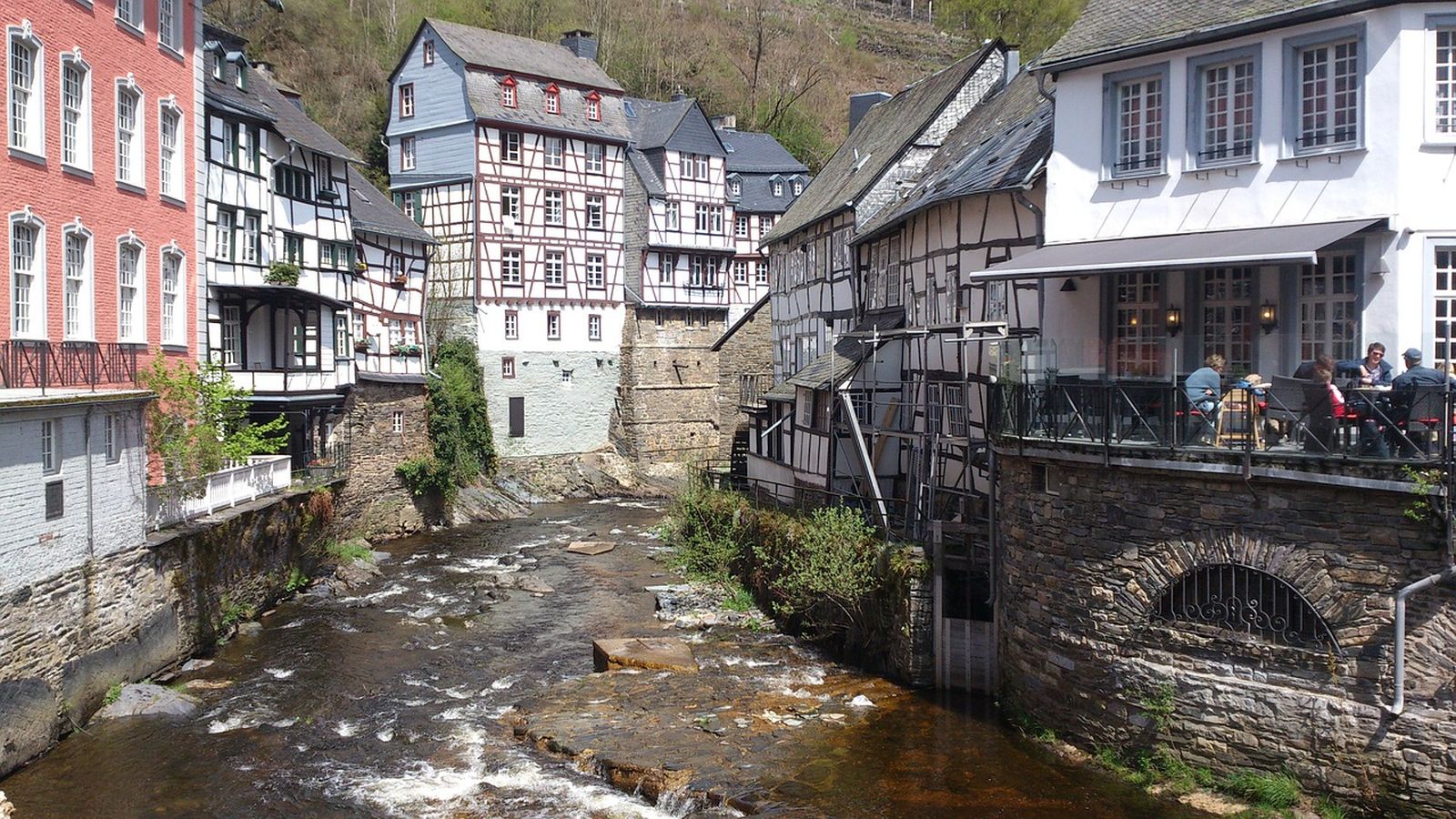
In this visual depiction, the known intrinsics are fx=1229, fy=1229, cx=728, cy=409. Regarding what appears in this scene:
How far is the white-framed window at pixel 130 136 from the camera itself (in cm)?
2108

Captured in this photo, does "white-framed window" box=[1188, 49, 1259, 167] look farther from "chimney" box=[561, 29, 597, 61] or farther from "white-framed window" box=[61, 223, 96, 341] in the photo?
"chimney" box=[561, 29, 597, 61]

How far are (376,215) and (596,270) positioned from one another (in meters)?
10.5

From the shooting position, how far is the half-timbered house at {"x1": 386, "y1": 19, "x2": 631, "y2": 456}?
143 ft

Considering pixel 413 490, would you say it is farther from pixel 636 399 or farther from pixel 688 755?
pixel 688 755

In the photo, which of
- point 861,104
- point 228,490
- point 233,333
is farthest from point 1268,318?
point 861,104

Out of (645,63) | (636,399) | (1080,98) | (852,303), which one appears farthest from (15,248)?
(645,63)

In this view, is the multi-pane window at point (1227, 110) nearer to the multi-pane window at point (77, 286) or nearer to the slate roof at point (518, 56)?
the multi-pane window at point (77, 286)

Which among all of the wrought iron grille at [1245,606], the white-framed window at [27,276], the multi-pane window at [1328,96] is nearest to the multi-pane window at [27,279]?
the white-framed window at [27,276]

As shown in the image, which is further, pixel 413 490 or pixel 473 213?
pixel 473 213

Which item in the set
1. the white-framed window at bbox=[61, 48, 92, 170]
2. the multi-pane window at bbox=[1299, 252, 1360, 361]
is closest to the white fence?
the white-framed window at bbox=[61, 48, 92, 170]

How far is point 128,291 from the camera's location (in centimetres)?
2150

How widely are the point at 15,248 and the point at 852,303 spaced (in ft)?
56.2

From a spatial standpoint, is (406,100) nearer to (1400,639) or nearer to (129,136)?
(129,136)

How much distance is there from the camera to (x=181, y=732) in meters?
16.7
